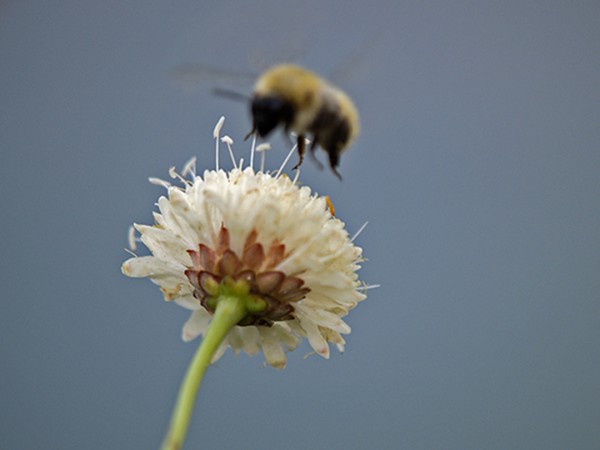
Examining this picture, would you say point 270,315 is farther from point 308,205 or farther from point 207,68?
point 207,68

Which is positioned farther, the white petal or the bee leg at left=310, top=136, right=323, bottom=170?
the white petal

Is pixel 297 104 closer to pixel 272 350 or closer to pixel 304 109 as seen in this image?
pixel 304 109

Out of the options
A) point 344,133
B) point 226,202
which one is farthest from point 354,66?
point 226,202

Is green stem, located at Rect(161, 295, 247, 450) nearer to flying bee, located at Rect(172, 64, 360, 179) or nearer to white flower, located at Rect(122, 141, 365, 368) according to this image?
white flower, located at Rect(122, 141, 365, 368)

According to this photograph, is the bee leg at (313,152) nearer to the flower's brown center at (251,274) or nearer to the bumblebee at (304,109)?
the bumblebee at (304,109)

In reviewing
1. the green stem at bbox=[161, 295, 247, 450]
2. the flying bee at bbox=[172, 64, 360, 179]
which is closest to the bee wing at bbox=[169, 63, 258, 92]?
the flying bee at bbox=[172, 64, 360, 179]

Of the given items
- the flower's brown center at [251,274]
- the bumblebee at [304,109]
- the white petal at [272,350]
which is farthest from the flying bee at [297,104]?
the white petal at [272,350]

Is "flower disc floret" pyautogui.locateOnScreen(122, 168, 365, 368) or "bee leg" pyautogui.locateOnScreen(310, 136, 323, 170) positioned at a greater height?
"bee leg" pyautogui.locateOnScreen(310, 136, 323, 170)
